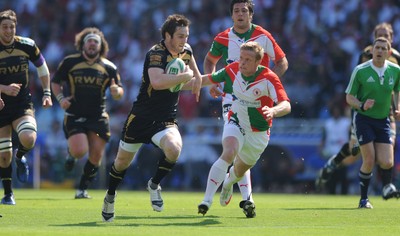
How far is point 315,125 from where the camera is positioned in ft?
70.9

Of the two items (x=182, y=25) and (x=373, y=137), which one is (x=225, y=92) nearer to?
(x=182, y=25)

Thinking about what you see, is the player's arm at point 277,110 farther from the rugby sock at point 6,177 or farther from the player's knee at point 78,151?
the player's knee at point 78,151

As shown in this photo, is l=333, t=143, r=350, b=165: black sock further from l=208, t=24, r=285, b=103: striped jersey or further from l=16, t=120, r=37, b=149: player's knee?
l=16, t=120, r=37, b=149: player's knee

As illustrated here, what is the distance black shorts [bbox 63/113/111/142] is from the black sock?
426 cm

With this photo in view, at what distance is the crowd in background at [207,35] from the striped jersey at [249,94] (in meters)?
10.8

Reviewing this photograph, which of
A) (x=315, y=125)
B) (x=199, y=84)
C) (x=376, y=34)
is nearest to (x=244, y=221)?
(x=199, y=84)

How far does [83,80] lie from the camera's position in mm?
16594

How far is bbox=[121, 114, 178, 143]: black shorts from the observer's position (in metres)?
11.3

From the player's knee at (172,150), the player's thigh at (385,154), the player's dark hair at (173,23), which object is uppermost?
the player's dark hair at (173,23)

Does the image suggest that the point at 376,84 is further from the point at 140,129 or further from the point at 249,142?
the point at 140,129

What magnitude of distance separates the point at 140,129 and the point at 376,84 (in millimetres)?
4514

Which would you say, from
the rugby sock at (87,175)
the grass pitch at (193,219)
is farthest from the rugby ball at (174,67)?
the rugby sock at (87,175)

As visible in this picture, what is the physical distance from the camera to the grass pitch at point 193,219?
9.99 meters

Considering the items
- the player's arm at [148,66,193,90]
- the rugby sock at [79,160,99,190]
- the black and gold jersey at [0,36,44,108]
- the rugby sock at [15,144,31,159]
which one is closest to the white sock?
the player's arm at [148,66,193,90]
